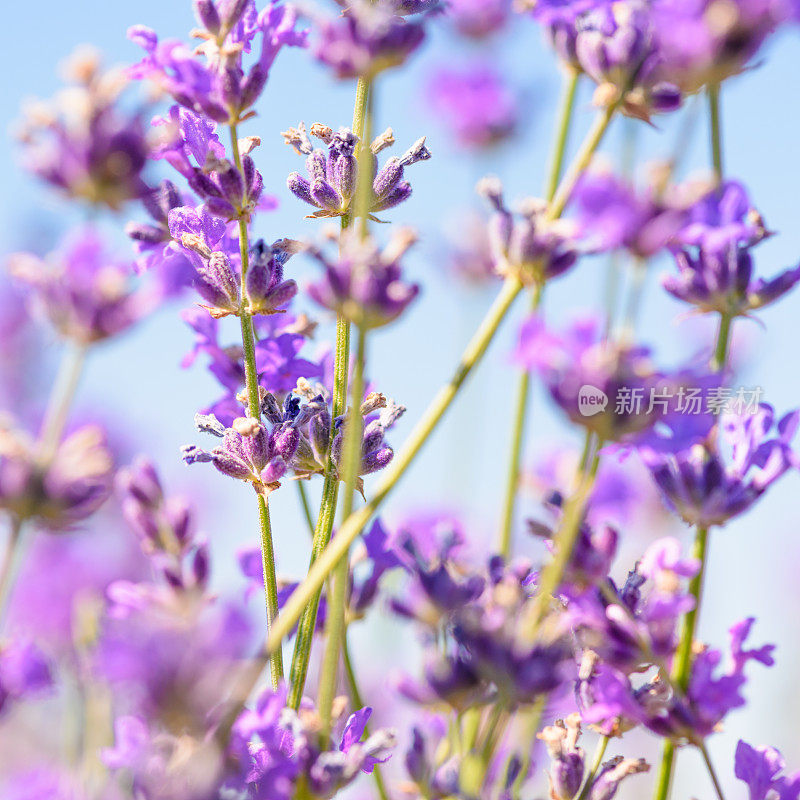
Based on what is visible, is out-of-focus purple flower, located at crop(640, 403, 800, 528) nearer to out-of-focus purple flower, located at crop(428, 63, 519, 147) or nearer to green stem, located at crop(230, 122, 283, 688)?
green stem, located at crop(230, 122, 283, 688)

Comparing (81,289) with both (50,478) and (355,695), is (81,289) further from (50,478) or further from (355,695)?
(355,695)

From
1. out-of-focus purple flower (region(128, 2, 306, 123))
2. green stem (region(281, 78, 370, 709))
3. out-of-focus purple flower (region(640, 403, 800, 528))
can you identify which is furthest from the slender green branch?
out-of-focus purple flower (region(640, 403, 800, 528))

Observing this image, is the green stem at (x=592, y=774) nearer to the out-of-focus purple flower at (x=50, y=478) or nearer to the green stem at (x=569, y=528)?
the green stem at (x=569, y=528)

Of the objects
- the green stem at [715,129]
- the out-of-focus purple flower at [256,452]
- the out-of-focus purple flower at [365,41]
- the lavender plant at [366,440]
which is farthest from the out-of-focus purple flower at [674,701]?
the out-of-focus purple flower at [365,41]

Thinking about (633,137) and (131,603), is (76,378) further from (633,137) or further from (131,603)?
(633,137)

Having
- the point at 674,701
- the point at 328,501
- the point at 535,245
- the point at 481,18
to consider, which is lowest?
the point at 674,701

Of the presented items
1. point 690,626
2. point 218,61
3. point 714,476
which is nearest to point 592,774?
point 690,626
